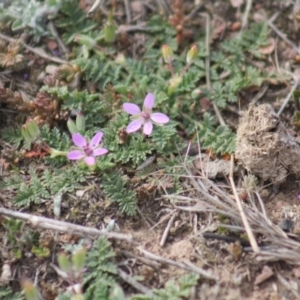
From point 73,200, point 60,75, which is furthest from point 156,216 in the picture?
point 60,75

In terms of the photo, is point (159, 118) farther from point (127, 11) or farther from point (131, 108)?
point (127, 11)

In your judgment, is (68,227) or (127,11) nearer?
(68,227)

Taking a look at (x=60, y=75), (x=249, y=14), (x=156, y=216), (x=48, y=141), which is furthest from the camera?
(x=249, y=14)

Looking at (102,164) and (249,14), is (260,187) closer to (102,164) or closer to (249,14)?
(102,164)

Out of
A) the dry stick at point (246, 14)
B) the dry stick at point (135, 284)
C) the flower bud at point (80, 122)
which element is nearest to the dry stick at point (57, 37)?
the flower bud at point (80, 122)

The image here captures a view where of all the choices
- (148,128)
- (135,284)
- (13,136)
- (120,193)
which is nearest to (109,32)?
(148,128)

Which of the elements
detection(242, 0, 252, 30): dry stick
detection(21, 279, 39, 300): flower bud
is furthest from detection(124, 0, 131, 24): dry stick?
detection(21, 279, 39, 300): flower bud

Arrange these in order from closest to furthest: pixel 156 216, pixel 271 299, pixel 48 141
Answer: pixel 271 299 → pixel 156 216 → pixel 48 141
